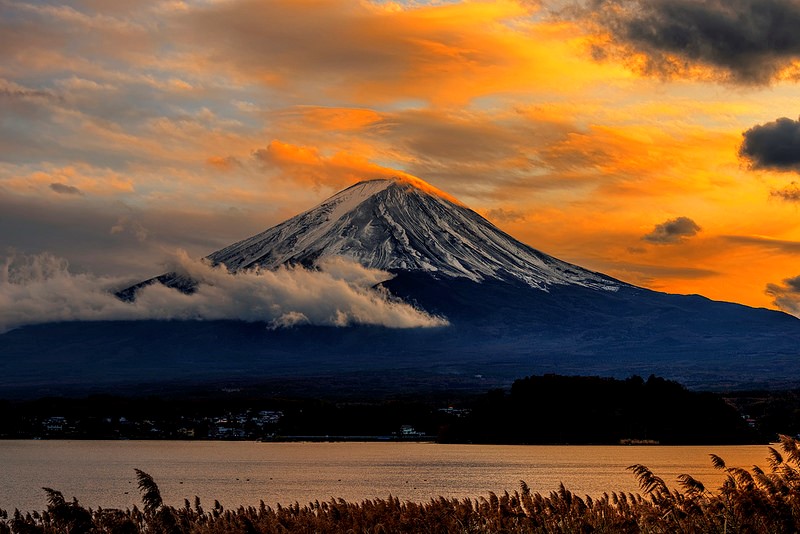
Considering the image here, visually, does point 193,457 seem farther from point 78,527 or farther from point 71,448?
point 78,527

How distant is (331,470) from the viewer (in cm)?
7694

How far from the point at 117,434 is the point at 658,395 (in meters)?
65.8

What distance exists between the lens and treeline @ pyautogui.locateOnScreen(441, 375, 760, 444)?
342 feet

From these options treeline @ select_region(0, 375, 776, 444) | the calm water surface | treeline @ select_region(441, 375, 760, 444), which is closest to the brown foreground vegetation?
the calm water surface

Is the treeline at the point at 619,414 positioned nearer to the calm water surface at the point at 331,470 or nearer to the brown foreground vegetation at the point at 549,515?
the calm water surface at the point at 331,470

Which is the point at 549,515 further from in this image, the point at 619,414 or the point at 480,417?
the point at 480,417

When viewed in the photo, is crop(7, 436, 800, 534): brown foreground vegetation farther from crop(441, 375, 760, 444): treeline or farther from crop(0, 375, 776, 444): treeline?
crop(0, 375, 776, 444): treeline

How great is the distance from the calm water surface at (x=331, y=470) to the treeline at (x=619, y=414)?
258 centimetres

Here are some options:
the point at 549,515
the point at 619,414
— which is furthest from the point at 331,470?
the point at 549,515

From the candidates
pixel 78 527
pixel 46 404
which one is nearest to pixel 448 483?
pixel 78 527

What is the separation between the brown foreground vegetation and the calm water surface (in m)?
18.1

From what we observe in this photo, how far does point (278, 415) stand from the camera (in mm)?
143125

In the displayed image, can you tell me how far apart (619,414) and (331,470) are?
35.3m

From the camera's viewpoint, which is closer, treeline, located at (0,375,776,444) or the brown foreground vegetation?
the brown foreground vegetation
